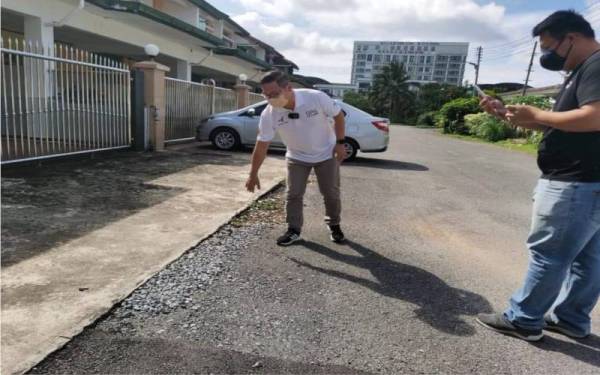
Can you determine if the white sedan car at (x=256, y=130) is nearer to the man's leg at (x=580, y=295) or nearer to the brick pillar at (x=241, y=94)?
the brick pillar at (x=241, y=94)

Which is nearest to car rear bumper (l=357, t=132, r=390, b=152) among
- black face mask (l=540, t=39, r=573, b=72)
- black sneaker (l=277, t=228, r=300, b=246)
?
black sneaker (l=277, t=228, r=300, b=246)

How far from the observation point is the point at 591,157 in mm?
2596

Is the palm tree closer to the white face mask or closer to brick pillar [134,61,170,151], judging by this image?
brick pillar [134,61,170,151]

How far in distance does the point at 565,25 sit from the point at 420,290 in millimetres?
2057

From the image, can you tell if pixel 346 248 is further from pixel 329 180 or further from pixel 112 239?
pixel 112 239

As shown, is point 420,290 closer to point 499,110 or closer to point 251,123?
point 499,110

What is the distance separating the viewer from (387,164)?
11.6m

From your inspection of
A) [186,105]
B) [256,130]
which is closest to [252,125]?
[256,130]

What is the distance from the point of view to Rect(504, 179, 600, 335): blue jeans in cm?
265

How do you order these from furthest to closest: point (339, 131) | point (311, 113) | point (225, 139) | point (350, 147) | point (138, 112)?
point (225, 139)
point (350, 147)
point (138, 112)
point (339, 131)
point (311, 113)

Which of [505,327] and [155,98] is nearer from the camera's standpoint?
[505,327]

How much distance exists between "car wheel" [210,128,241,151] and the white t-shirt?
7.75 meters

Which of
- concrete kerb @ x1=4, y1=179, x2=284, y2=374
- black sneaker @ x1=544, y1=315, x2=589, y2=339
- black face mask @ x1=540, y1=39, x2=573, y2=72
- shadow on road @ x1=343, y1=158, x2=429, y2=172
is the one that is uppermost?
black face mask @ x1=540, y1=39, x2=573, y2=72

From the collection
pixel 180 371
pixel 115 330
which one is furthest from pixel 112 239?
pixel 180 371
